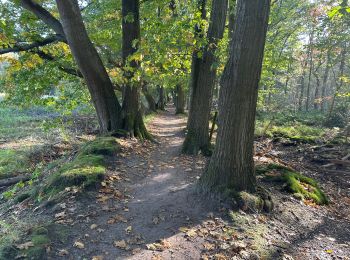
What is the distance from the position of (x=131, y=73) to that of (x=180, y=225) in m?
6.59

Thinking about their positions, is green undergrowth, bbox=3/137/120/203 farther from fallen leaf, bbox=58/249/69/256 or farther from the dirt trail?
fallen leaf, bbox=58/249/69/256

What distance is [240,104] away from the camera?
525cm

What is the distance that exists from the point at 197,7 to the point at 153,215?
6.85 m

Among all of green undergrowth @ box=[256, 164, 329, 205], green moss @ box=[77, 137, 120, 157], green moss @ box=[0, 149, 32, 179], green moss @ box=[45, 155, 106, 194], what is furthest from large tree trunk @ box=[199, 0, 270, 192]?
green moss @ box=[0, 149, 32, 179]

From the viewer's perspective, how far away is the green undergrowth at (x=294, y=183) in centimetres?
650

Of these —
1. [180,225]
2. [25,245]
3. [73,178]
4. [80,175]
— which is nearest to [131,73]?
[80,175]

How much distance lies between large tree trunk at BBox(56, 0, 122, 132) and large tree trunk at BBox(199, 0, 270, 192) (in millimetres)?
5058

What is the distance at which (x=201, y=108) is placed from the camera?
966cm

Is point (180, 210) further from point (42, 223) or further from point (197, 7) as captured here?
point (197, 7)

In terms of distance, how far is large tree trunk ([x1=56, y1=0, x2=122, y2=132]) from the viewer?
8273 mm

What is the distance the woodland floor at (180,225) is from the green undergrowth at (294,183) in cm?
22

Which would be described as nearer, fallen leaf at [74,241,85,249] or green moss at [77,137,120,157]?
fallen leaf at [74,241,85,249]

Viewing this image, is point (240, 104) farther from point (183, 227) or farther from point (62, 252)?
point (62, 252)

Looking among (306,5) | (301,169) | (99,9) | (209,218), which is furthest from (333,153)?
(306,5)
